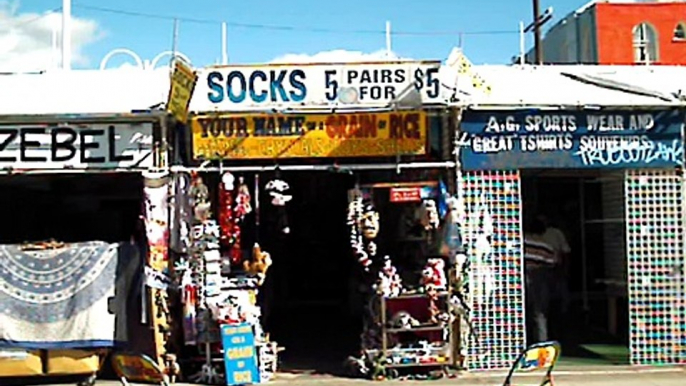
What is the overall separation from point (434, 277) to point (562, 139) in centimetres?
216

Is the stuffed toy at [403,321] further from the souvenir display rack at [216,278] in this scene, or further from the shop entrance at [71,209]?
the shop entrance at [71,209]

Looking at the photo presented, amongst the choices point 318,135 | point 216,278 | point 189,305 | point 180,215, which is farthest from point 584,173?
point 189,305

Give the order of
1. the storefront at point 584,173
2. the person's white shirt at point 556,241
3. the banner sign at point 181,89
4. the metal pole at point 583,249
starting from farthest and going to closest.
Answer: the metal pole at point 583,249 → the person's white shirt at point 556,241 → the storefront at point 584,173 → the banner sign at point 181,89

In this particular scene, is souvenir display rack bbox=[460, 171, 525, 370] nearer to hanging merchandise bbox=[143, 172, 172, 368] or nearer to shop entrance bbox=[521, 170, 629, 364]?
shop entrance bbox=[521, 170, 629, 364]

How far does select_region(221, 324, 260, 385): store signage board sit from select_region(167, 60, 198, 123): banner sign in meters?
2.37

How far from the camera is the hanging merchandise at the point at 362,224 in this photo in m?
10.9

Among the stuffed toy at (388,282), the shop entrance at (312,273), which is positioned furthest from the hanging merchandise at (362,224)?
the shop entrance at (312,273)

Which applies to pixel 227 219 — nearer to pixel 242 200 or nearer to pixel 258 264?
pixel 242 200

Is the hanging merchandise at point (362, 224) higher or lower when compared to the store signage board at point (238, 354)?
higher

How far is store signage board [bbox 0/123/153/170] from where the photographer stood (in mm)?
10898

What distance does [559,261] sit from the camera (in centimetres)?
1282

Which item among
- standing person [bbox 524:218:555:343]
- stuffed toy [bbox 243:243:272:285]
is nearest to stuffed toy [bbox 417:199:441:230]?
standing person [bbox 524:218:555:343]

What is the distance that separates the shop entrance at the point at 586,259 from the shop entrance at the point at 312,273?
9.53 feet

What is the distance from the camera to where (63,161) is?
10930 millimetres
